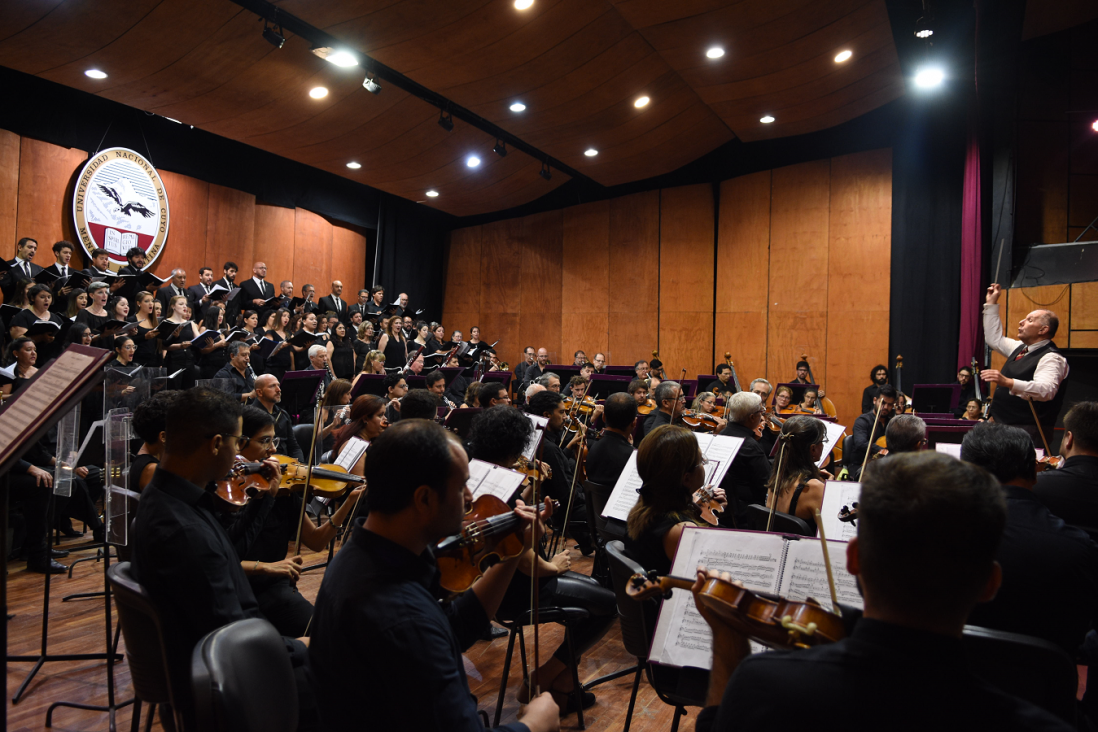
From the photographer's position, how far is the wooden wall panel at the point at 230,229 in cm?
1106

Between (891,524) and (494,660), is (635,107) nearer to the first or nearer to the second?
(494,660)

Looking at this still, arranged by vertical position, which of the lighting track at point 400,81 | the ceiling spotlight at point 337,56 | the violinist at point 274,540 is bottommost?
the violinist at point 274,540

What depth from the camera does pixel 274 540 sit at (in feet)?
10.0

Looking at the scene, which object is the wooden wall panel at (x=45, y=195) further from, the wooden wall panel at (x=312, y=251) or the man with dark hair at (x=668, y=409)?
the man with dark hair at (x=668, y=409)

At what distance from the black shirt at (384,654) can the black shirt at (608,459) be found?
2.56m

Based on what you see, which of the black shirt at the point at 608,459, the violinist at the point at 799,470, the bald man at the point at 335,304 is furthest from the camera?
the bald man at the point at 335,304

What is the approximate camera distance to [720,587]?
1243 mm

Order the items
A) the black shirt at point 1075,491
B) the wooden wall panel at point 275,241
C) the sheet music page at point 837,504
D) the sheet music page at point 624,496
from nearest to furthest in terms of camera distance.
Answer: the black shirt at point 1075,491
the sheet music page at point 837,504
the sheet music page at point 624,496
the wooden wall panel at point 275,241

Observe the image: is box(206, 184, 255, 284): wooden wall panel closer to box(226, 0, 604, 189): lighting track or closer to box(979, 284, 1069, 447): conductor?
box(226, 0, 604, 189): lighting track

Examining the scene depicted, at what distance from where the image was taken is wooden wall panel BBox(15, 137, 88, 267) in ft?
28.8

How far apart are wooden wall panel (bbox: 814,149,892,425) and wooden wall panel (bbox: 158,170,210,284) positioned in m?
9.95

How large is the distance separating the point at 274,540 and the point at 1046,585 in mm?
2815

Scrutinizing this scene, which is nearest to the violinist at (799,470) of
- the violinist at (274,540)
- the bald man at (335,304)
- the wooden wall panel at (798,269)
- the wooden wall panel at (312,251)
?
the violinist at (274,540)

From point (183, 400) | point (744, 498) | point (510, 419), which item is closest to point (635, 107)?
point (744, 498)
